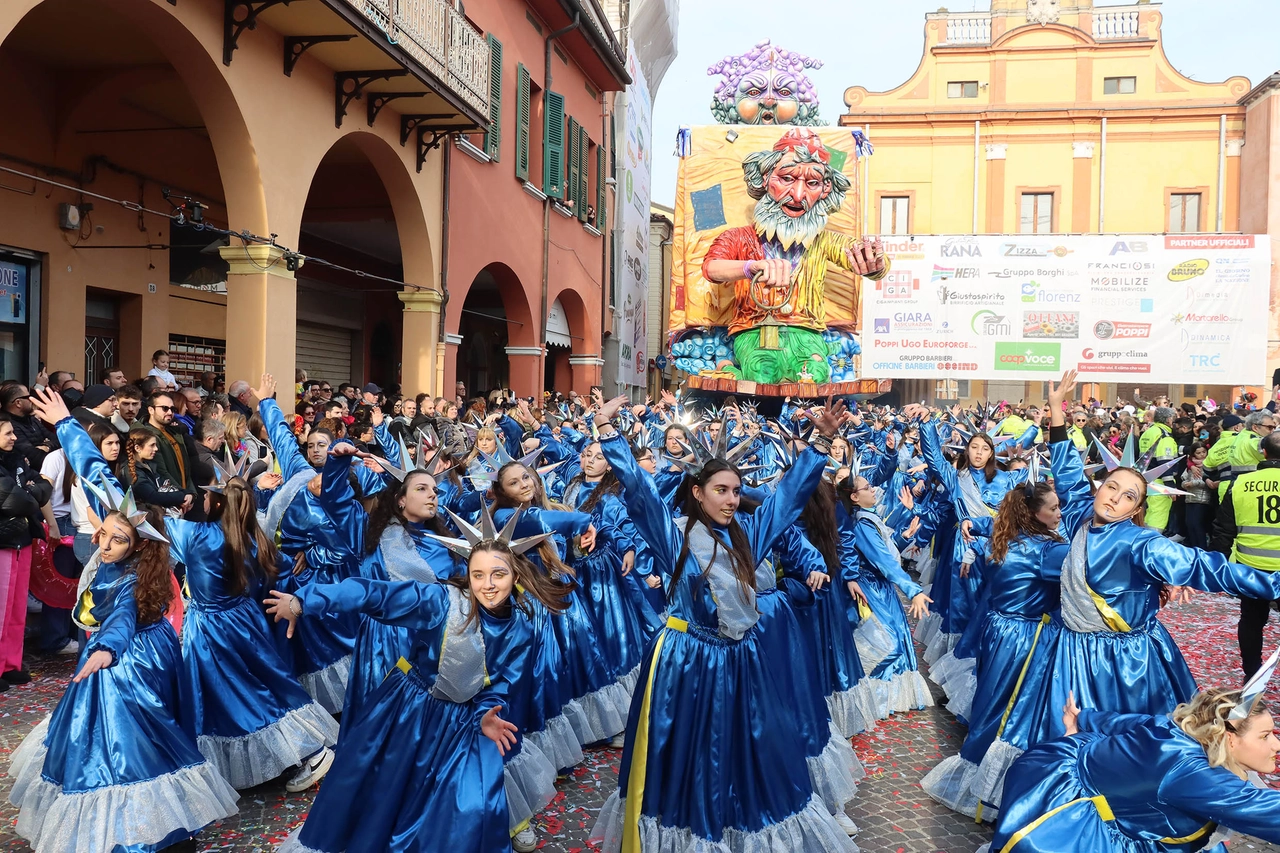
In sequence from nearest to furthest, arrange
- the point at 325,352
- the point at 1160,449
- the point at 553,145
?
the point at 1160,449 < the point at 325,352 < the point at 553,145

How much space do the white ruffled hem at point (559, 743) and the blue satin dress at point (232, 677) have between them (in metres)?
1.08

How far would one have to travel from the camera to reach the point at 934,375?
65.3 ft

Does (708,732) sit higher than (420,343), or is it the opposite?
(420,343)

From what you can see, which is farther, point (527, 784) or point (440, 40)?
point (440, 40)

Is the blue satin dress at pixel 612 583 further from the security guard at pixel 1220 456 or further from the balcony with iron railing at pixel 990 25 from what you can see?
the balcony with iron railing at pixel 990 25

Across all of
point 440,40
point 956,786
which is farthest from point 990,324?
point 956,786

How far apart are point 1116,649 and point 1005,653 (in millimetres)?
687

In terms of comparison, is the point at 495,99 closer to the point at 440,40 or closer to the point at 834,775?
the point at 440,40

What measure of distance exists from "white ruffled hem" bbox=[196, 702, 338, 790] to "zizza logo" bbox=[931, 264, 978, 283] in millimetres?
17889

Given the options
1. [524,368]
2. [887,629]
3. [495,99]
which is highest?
[495,99]

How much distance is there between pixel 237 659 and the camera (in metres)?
4.33

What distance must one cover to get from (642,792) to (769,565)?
1002mm

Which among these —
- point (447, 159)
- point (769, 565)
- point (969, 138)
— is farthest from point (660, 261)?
point (769, 565)

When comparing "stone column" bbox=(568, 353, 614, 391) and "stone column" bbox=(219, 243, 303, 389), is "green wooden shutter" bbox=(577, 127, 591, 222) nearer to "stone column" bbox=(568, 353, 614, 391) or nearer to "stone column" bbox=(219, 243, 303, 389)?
"stone column" bbox=(568, 353, 614, 391)
